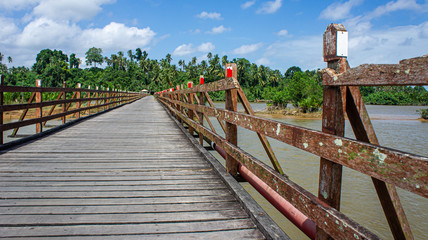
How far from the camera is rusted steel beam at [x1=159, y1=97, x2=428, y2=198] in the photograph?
3.59 ft

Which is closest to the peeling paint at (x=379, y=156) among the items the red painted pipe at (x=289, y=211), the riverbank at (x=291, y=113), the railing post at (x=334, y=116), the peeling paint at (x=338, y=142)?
the peeling paint at (x=338, y=142)

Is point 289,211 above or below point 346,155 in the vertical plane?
below

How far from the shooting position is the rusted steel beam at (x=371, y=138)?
168 cm

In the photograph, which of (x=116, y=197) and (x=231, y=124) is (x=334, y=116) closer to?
(x=231, y=124)

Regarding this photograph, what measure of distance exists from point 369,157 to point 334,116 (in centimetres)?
40

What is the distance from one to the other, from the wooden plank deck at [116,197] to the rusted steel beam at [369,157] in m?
0.76

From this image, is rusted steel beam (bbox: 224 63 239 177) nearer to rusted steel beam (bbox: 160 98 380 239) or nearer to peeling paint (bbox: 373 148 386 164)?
rusted steel beam (bbox: 160 98 380 239)

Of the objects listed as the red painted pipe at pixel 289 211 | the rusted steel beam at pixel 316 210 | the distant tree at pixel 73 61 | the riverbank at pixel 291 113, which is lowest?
the riverbank at pixel 291 113

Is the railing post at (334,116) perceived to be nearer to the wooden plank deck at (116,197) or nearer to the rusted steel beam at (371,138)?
the rusted steel beam at (371,138)

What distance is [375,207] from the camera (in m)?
7.98

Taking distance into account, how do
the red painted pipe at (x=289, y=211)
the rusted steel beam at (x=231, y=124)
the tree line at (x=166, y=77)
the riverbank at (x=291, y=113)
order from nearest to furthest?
the red painted pipe at (x=289, y=211) → the rusted steel beam at (x=231, y=124) → the riverbank at (x=291, y=113) → the tree line at (x=166, y=77)

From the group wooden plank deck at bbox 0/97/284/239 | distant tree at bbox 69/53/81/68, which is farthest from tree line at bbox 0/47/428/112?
wooden plank deck at bbox 0/97/284/239

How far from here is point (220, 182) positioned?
3352 millimetres

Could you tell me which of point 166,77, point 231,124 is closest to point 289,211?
point 231,124
